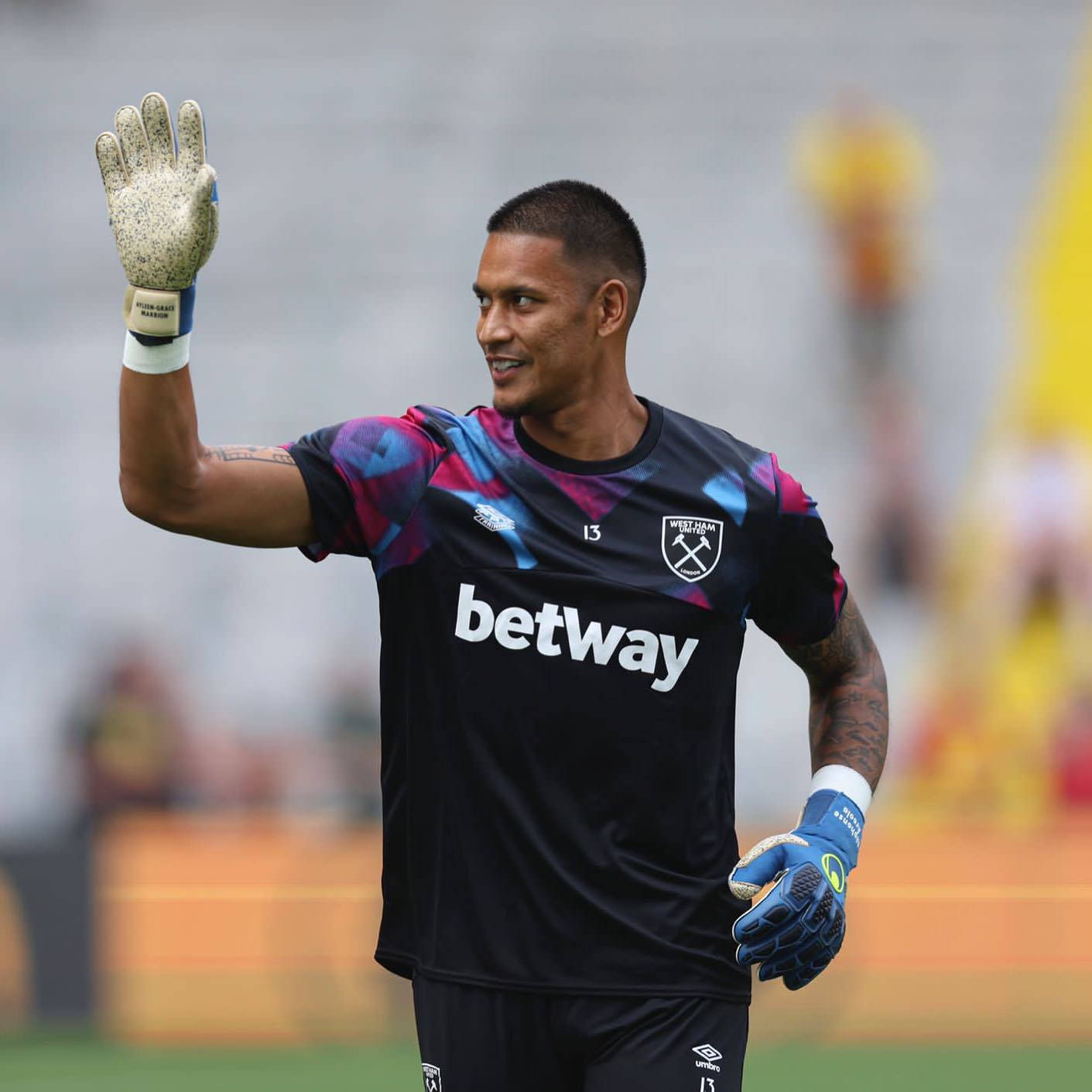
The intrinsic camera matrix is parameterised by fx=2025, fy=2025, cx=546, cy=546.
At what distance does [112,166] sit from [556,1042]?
5.47 ft

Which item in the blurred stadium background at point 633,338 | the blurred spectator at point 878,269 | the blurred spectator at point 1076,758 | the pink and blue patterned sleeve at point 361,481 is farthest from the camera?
the blurred spectator at point 878,269

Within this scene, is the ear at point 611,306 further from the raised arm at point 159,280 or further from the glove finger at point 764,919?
the glove finger at point 764,919

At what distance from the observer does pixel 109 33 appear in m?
17.2

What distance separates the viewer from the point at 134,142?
129 inches

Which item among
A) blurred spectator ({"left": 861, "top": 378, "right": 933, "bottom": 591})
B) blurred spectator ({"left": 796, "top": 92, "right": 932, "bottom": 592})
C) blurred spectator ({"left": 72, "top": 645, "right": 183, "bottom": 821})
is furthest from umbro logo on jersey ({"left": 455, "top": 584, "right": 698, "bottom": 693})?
blurred spectator ({"left": 796, "top": 92, "right": 932, "bottom": 592})

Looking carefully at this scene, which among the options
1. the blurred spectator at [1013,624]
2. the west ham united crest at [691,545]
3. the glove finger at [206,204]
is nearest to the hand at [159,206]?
the glove finger at [206,204]

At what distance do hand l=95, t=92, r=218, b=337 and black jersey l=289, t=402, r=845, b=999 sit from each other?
0.41 m

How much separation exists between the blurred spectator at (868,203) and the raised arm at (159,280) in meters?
12.9

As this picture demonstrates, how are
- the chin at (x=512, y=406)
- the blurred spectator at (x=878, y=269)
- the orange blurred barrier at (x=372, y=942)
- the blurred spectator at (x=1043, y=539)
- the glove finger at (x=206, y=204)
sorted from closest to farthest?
1. the glove finger at (x=206, y=204)
2. the chin at (x=512, y=406)
3. the orange blurred barrier at (x=372, y=942)
4. the blurred spectator at (x=1043, y=539)
5. the blurred spectator at (x=878, y=269)

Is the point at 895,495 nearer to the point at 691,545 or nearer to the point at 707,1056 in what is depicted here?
the point at 691,545

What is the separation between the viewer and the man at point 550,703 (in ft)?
11.5

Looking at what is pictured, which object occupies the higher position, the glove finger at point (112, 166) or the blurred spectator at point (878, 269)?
the blurred spectator at point (878, 269)

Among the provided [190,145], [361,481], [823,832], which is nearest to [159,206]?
[190,145]

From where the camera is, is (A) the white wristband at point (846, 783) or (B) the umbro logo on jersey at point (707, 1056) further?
(A) the white wristband at point (846, 783)
